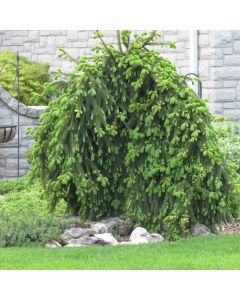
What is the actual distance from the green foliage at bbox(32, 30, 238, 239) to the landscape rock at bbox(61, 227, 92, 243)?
43 cm

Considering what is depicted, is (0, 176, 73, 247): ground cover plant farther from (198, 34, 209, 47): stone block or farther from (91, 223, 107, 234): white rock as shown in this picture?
(198, 34, 209, 47): stone block

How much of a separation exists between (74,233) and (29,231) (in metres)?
0.49

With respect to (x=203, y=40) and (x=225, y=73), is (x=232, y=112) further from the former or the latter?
(x=203, y=40)

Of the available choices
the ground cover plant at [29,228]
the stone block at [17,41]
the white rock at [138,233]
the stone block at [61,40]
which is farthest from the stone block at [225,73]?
the white rock at [138,233]

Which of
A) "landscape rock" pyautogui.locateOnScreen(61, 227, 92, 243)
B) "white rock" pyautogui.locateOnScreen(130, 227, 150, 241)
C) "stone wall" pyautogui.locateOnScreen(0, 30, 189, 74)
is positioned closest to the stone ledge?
"stone wall" pyautogui.locateOnScreen(0, 30, 189, 74)

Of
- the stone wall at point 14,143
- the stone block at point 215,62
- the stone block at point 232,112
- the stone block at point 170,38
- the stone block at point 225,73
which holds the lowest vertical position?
the stone wall at point 14,143

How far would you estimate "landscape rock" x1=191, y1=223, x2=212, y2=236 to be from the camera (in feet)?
28.9

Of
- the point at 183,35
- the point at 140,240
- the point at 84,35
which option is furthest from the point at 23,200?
the point at 84,35

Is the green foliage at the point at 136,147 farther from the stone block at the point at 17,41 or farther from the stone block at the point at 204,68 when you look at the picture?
the stone block at the point at 17,41

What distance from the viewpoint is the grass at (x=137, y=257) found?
695 cm

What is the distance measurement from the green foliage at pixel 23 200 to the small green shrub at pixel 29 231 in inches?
32.7

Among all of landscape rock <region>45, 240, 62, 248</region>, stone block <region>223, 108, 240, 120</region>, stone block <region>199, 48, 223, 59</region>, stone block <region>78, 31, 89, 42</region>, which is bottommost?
landscape rock <region>45, 240, 62, 248</region>

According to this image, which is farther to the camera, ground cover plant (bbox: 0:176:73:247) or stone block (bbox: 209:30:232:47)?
stone block (bbox: 209:30:232:47)

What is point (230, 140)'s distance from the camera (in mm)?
12328
